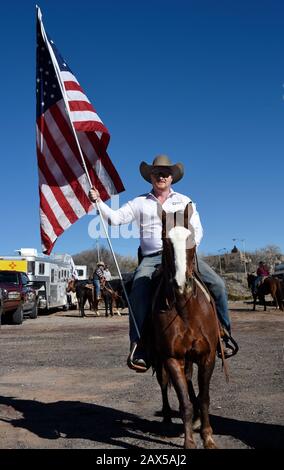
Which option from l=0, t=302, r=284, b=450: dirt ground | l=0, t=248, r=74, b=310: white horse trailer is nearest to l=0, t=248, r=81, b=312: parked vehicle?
l=0, t=248, r=74, b=310: white horse trailer

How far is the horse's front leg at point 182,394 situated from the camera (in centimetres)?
533

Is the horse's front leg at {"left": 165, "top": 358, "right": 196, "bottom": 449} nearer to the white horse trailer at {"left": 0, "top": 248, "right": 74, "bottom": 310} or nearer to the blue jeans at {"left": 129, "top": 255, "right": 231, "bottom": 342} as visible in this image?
the blue jeans at {"left": 129, "top": 255, "right": 231, "bottom": 342}

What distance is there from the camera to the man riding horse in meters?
6.24

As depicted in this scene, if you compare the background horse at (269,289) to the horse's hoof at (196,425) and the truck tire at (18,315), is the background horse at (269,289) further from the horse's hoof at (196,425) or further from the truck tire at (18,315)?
the horse's hoof at (196,425)

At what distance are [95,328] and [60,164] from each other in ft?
43.7

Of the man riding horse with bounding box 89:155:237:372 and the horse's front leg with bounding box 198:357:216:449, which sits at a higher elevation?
the man riding horse with bounding box 89:155:237:372

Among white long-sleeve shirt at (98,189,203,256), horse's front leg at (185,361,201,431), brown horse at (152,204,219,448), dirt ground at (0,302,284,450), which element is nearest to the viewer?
brown horse at (152,204,219,448)

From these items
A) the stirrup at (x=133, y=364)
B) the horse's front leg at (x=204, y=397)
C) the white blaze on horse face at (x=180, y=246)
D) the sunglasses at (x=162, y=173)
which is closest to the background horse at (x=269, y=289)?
the sunglasses at (x=162, y=173)

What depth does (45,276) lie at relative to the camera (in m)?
30.9

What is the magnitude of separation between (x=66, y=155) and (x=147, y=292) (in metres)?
2.59

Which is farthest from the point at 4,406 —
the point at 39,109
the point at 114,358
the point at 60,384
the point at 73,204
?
the point at 114,358

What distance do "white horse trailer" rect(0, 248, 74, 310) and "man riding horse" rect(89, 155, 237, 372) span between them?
2123 cm

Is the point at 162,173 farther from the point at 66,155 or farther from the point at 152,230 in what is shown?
the point at 66,155
